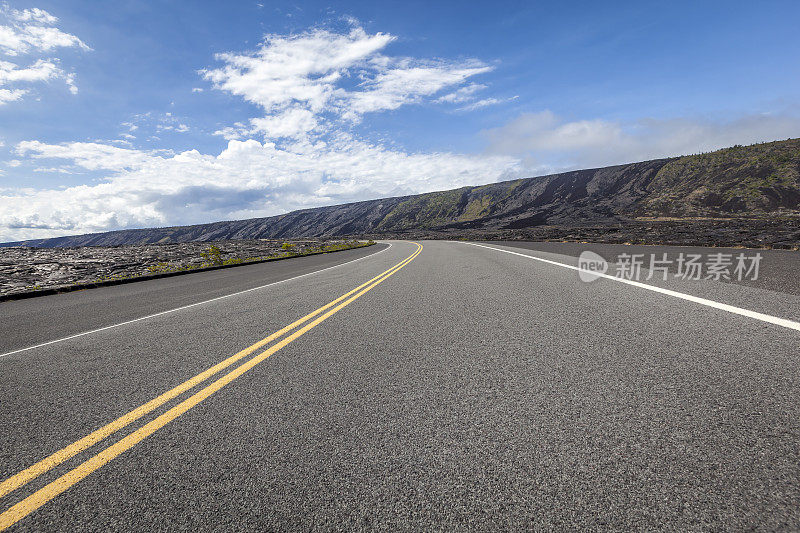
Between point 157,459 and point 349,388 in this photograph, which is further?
point 349,388

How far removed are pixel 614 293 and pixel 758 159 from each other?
87176 mm

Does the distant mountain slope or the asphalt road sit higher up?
the distant mountain slope

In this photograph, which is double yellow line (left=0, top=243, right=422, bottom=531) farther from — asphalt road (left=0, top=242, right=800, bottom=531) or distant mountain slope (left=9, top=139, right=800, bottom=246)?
distant mountain slope (left=9, top=139, right=800, bottom=246)

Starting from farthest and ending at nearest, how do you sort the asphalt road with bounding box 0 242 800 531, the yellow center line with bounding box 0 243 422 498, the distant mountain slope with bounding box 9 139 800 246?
1. the distant mountain slope with bounding box 9 139 800 246
2. the yellow center line with bounding box 0 243 422 498
3. the asphalt road with bounding box 0 242 800 531

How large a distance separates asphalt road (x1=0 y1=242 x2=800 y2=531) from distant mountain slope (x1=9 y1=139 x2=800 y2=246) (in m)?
59.8

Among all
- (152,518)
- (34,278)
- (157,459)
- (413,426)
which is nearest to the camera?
(152,518)

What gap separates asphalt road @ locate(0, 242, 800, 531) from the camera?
157cm

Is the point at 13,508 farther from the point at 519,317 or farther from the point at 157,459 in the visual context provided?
the point at 519,317

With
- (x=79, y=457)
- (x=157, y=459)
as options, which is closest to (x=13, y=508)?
(x=79, y=457)

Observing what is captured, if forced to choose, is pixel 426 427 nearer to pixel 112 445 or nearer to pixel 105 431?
pixel 112 445

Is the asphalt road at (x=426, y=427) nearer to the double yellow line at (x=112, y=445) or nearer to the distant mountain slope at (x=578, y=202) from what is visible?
the double yellow line at (x=112, y=445)

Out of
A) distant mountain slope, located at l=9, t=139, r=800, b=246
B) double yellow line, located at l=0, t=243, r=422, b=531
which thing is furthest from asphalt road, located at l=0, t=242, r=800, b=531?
distant mountain slope, located at l=9, t=139, r=800, b=246

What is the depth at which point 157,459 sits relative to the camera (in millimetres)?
2023

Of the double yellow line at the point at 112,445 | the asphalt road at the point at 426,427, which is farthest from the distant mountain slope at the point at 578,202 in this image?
the double yellow line at the point at 112,445
